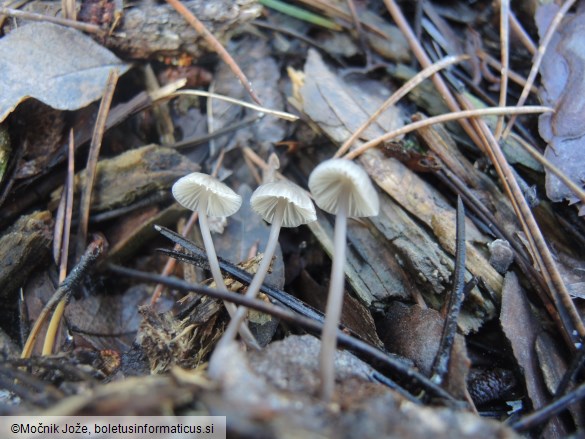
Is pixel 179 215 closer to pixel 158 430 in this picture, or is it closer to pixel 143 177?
pixel 143 177

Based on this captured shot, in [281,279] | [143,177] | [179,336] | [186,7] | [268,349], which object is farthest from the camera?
[186,7]

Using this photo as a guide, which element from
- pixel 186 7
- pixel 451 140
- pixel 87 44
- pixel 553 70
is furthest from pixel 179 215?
pixel 553 70

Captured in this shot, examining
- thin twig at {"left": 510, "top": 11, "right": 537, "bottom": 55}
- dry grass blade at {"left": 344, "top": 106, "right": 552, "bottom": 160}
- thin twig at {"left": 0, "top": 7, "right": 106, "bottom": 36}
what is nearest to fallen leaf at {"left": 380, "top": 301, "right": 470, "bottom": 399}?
dry grass blade at {"left": 344, "top": 106, "right": 552, "bottom": 160}

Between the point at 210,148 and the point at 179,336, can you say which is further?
the point at 210,148

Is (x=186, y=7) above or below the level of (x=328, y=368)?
above

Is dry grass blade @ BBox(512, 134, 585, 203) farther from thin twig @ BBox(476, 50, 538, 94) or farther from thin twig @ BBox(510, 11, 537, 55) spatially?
thin twig @ BBox(510, 11, 537, 55)
